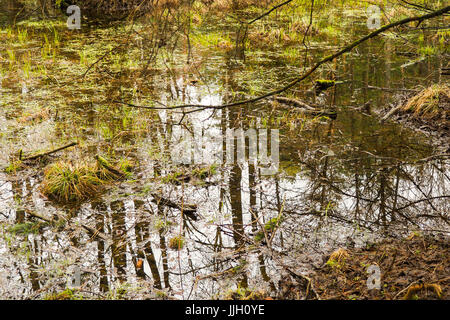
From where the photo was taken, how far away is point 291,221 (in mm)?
3260

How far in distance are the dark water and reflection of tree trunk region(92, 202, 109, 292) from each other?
0.01 meters

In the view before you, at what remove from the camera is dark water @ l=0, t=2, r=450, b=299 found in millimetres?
2838

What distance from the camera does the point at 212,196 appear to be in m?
3.66

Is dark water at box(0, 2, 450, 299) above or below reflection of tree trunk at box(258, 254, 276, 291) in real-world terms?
above

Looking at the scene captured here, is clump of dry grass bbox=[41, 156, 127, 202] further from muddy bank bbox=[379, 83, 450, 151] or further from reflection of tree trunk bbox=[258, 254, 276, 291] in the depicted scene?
muddy bank bbox=[379, 83, 450, 151]

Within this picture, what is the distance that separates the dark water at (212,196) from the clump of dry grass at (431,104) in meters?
0.36

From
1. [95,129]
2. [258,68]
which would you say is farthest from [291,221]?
[258,68]

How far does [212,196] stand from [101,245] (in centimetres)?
97

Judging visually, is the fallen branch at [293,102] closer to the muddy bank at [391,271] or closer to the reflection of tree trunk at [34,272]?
the muddy bank at [391,271]

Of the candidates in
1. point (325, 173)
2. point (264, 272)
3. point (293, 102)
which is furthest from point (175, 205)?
point (293, 102)

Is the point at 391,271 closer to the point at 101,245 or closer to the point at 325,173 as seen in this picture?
the point at 325,173

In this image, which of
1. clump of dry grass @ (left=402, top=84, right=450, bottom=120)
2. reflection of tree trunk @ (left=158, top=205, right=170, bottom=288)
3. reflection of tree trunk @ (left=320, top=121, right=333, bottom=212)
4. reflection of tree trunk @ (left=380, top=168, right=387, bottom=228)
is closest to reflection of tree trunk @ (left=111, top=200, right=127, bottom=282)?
reflection of tree trunk @ (left=158, top=205, right=170, bottom=288)
